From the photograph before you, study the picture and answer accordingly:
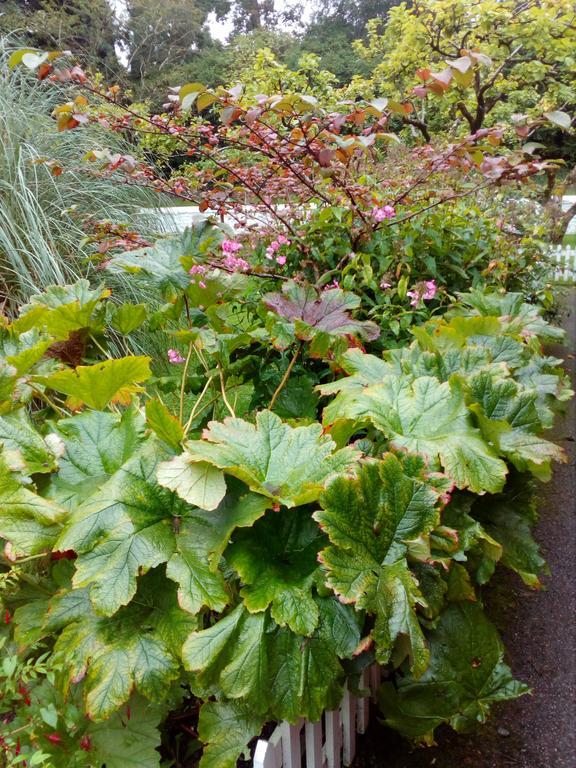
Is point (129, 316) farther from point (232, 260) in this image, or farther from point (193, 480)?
point (193, 480)

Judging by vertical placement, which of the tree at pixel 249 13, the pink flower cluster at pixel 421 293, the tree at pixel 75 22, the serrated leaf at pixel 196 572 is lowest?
the serrated leaf at pixel 196 572

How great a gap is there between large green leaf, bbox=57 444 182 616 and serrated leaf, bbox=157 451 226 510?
76 mm

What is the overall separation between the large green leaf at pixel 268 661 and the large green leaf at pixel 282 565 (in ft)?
0.14

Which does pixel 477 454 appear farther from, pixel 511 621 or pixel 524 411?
pixel 511 621

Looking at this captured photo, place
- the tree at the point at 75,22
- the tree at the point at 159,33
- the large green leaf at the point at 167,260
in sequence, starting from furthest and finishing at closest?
the tree at the point at 159,33 → the tree at the point at 75,22 → the large green leaf at the point at 167,260

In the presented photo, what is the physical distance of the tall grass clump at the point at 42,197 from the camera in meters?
2.72

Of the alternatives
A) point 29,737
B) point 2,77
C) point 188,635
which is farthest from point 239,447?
point 2,77

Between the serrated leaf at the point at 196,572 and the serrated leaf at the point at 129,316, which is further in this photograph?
the serrated leaf at the point at 129,316


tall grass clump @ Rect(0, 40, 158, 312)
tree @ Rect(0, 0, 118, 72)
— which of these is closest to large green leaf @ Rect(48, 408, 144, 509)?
tall grass clump @ Rect(0, 40, 158, 312)

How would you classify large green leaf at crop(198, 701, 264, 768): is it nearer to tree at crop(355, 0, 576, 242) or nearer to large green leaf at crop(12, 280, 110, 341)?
large green leaf at crop(12, 280, 110, 341)

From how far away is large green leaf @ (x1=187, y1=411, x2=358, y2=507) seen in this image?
0.83m

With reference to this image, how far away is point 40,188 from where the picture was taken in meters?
3.16

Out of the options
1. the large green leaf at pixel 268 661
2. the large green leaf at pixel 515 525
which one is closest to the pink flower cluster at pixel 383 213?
the large green leaf at pixel 515 525

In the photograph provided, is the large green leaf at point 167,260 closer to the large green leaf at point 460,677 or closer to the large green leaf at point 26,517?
the large green leaf at point 26,517
